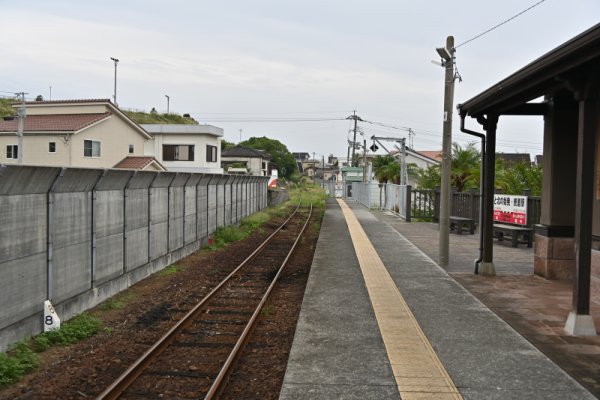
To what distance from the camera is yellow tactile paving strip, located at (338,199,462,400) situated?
526cm

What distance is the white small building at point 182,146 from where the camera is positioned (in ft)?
152

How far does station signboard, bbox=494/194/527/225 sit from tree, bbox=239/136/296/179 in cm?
9276

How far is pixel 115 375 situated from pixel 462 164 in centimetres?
2519

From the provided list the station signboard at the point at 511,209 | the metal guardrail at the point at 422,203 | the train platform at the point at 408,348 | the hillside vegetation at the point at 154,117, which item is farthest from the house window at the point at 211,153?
the hillside vegetation at the point at 154,117

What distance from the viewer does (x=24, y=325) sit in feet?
22.6

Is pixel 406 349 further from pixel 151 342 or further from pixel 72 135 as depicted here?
pixel 72 135

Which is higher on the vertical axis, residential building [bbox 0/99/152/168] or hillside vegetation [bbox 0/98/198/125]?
hillside vegetation [bbox 0/98/198/125]

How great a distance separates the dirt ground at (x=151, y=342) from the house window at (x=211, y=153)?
34672 millimetres

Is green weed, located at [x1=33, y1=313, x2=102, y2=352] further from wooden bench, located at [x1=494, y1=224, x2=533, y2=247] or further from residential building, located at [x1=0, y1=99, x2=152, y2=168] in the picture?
residential building, located at [x1=0, y1=99, x2=152, y2=168]

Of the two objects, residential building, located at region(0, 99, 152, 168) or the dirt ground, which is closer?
the dirt ground

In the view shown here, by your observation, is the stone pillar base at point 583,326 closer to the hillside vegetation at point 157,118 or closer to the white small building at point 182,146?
the white small building at point 182,146

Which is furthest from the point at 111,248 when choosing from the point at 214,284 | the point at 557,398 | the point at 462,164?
the point at 462,164

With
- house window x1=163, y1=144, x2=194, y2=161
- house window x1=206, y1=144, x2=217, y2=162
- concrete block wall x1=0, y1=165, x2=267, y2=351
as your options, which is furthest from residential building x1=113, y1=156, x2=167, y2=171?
concrete block wall x1=0, y1=165, x2=267, y2=351

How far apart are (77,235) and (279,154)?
105826 millimetres
